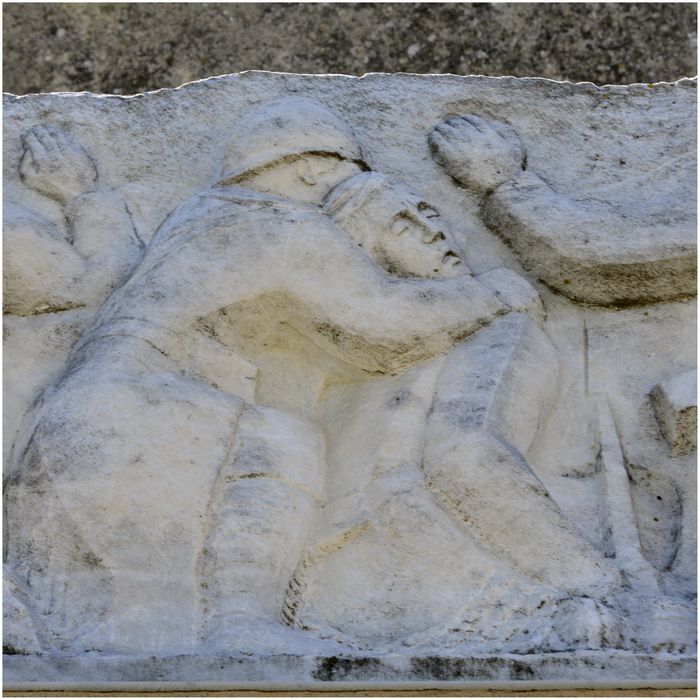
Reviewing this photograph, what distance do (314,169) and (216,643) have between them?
1.46m

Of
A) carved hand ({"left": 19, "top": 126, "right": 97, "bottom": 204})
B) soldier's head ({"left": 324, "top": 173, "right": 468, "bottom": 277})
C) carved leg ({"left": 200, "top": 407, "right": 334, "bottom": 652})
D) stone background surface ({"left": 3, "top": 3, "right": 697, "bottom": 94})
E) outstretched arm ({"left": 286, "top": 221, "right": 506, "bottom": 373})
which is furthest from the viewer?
stone background surface ({"left": 3, "top": 3, "right": 697, "bottom": 94})

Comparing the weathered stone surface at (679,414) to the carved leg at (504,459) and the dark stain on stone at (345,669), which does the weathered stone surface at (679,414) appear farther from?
the dark stain on stone at (345,669)

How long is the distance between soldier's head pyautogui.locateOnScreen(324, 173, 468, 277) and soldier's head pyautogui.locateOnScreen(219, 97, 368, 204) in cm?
7

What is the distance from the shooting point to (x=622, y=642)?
4.45m

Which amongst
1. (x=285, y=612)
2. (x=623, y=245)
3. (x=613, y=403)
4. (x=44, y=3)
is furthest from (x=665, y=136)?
(x=44, y=3)

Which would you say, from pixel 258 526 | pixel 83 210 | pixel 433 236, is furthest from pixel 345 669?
pixel 83 210

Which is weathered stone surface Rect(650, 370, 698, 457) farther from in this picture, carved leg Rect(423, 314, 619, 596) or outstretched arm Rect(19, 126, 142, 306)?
outstretched arm Rect(19, 126, 142, 306)

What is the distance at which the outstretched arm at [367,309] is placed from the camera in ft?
16.3

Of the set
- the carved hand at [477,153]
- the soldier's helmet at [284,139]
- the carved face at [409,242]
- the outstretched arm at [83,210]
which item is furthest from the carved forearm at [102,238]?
the carved hand at [477,153]

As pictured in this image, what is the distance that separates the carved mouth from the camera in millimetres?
5164

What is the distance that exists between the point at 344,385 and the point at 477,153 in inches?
33.5

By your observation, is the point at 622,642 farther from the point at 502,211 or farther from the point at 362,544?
the point at 502,211

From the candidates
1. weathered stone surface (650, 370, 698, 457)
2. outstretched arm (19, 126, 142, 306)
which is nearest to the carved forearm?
outstretched arm (19, 126, 142, 306)

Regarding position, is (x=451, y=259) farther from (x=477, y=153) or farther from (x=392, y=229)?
(x=477, y=153)
